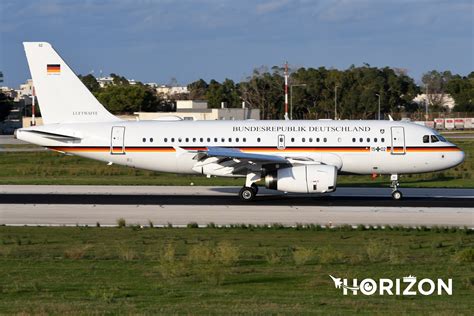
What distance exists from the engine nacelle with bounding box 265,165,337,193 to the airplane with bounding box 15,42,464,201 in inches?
25.2

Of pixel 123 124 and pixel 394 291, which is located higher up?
pixel 123 124

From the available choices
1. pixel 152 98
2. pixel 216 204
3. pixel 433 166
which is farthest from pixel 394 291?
pixel 152 98

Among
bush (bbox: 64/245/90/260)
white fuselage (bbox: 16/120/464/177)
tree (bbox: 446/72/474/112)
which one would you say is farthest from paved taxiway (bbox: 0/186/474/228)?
tree (bbox: 446/72/474/112)

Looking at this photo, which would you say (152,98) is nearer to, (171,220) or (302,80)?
(302,80)

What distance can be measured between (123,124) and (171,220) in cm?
876

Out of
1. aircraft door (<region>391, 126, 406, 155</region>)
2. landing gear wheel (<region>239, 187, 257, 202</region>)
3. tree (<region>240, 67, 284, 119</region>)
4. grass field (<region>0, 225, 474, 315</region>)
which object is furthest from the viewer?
tree (<region>240, 67, 284, 119</region>)

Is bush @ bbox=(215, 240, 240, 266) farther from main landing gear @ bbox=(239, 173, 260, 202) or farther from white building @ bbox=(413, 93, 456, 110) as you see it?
white building @ bbox=(413, 93, 456, 110)

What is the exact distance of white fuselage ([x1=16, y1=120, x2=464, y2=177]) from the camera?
35312 mm

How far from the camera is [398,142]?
116ft

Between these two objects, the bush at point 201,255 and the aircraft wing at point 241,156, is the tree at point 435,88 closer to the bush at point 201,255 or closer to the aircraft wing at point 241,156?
the aircraft wing at point 241,156

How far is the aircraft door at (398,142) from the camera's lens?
35312 millimetres

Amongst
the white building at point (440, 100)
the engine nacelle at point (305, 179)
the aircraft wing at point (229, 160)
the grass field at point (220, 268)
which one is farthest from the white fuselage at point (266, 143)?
the white building at point (440, 100)

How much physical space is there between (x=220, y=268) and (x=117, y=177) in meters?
29.0

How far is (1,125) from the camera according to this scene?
137 metres
